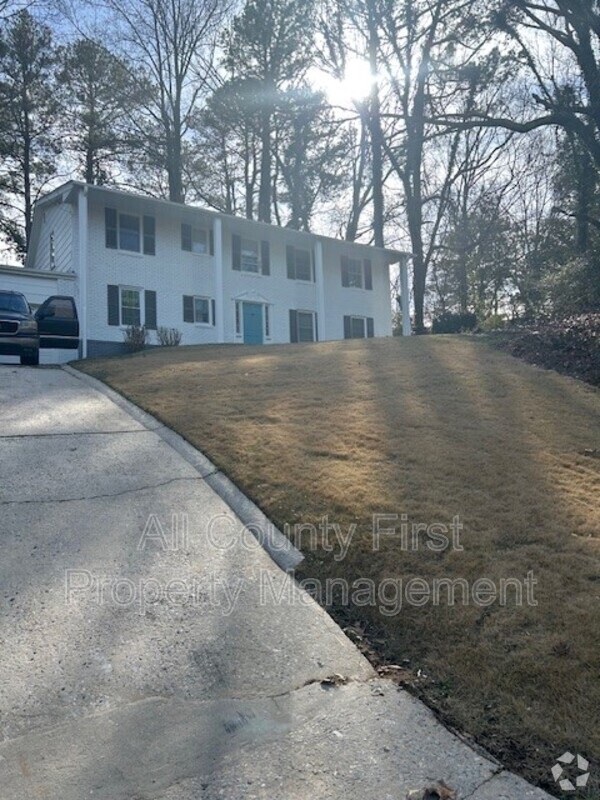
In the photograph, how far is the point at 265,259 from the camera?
76.0 feet

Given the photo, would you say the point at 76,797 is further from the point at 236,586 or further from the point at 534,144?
the point at 534,144

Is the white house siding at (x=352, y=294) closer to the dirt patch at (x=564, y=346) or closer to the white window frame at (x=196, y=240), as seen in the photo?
the white window frame at (x=196, y=240)

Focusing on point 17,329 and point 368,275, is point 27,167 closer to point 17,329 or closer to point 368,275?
point 368,275

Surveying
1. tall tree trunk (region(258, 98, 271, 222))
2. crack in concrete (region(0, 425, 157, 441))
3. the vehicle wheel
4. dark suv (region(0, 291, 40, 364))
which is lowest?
crack in concrete (region(0, 425, 157, 441))

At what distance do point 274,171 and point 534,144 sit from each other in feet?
42.0

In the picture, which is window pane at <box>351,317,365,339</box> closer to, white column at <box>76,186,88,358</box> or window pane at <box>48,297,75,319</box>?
white column at <box>76,186,88,358</box>

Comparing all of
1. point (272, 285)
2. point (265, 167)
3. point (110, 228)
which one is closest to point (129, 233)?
point (110, 228)

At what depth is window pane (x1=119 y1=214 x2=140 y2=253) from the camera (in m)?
19.8

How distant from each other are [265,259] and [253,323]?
8.60ft

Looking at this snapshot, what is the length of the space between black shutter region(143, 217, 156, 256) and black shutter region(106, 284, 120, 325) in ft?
6.11

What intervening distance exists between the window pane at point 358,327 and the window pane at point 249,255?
500 cm

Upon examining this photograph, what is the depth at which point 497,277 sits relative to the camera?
A: 31.4 metres

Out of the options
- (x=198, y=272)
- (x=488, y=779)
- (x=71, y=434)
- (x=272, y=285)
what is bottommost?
(x=488, y=779)

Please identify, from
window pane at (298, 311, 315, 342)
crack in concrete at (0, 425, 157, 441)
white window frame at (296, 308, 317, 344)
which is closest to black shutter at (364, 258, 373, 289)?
white window frame at (296, 308, 317, 344)
